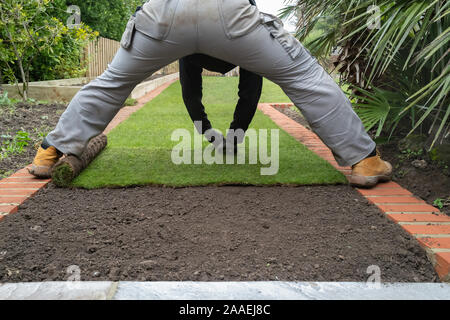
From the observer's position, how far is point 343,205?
2377mm

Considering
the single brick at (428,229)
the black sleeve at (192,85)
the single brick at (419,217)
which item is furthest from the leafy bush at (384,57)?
the black sleeve at (192,85)

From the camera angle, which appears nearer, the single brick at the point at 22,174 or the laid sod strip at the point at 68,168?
the laid sod strip at the point at 68,168

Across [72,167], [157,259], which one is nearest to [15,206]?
[72,167]

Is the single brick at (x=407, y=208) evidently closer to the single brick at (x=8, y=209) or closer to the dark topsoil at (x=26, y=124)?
the single brick at (x=8, y=209)

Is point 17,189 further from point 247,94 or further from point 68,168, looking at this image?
point 247,94

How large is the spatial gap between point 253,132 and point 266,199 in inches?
81.1

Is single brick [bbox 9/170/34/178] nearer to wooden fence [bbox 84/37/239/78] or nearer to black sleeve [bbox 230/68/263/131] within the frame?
black sleeve [bbox 230/68/263/131]

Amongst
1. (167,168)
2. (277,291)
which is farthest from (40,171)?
(277,291)

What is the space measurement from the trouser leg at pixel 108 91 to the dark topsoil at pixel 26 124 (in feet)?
2.40

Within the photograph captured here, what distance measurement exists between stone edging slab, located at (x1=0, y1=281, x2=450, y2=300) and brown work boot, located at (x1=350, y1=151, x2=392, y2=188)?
1.13 meters

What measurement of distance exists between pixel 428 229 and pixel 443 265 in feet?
1.19

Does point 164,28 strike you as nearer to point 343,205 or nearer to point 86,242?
point 86,242

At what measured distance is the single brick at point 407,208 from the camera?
89.0 inches

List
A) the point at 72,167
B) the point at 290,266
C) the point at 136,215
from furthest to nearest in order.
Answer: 1. the point at 72,167
2. the point at 136,215
3. the point at 290,266
